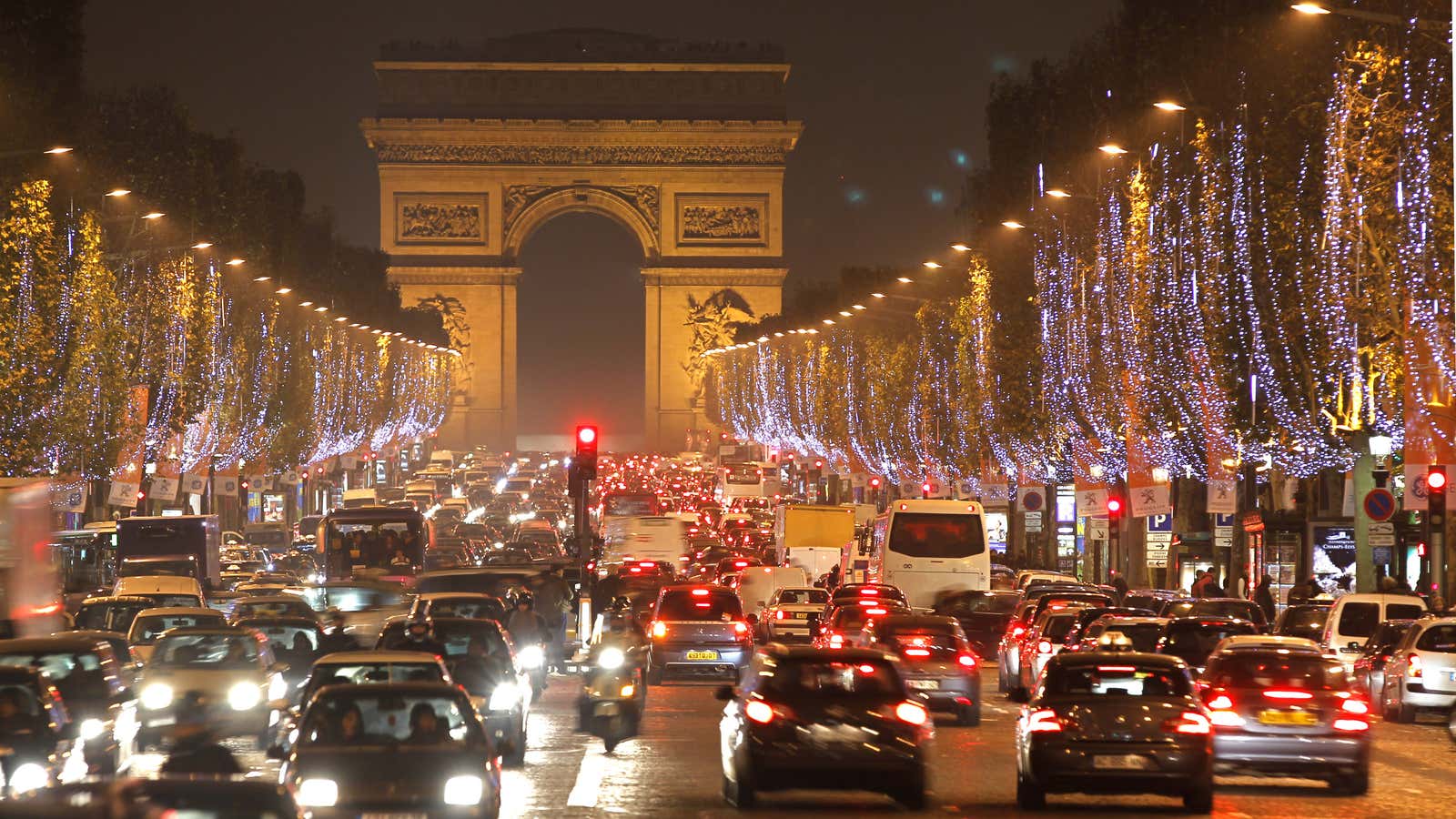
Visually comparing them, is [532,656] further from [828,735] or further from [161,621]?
[828,735]

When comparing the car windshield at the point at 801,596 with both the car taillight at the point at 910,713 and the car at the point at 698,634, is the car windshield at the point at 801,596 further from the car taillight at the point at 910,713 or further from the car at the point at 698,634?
the car taillight at the point at 910,713

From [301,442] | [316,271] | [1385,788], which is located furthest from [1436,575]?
[316,271]

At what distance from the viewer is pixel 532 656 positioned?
3194cm

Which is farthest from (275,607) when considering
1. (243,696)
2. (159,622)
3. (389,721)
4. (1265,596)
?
(389,721)

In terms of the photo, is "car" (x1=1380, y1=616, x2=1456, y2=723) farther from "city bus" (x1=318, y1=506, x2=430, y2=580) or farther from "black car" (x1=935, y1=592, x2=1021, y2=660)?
"city bus" (x1=318, y1=506, x2=430, y2=580)

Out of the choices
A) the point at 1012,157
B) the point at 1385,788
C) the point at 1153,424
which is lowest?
the point at 1385,788

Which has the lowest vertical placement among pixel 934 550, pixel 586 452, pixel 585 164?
pixel 934 550

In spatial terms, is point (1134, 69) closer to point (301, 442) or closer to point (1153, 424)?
point (1153, 424)

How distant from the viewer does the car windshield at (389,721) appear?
1562cm

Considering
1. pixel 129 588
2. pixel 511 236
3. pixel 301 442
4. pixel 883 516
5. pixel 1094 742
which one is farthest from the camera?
pixel 511 236

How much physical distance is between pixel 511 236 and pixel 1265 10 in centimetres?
9231

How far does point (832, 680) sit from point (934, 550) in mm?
32287

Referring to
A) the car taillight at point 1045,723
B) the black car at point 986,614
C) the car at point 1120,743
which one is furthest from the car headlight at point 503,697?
the black car at point 986,614

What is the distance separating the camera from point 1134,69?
4862cm
